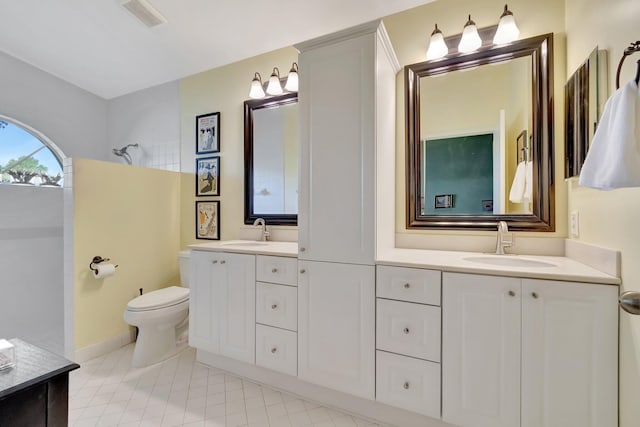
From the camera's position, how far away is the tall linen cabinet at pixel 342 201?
1515 mm

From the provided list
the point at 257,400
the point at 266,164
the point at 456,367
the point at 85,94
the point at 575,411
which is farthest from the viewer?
the point at 85,94

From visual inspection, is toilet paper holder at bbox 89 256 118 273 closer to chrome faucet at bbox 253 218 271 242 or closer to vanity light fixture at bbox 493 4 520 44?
chrome faucet at bbox 253 218 271 242

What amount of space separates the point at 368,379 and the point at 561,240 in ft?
4.26

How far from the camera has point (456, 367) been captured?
4.33 feet

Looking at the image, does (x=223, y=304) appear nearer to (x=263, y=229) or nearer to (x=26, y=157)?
(x=263, y=229)

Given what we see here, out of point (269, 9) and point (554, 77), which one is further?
point (269, 9)

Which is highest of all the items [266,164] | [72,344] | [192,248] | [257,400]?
[266,164]

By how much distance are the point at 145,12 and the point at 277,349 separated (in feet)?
8.34

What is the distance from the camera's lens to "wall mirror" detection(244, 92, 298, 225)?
91.3 inches

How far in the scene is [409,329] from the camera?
1.41 m

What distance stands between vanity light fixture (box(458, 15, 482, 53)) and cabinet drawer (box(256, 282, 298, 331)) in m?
1.76

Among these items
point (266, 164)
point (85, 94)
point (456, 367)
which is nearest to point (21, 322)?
point (85, 94)

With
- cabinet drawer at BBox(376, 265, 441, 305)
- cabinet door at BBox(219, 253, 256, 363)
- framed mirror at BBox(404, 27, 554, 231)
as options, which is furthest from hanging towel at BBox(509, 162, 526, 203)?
cabinet door at BBox(219, 253, 256, 363)

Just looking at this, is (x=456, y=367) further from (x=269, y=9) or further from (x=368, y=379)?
(x=269, y=9)
